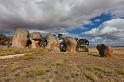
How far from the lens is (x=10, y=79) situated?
53.5 feet

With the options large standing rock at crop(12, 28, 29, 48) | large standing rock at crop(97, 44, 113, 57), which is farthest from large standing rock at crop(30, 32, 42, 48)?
large standing rock at crop(97, 44, 113, 57)

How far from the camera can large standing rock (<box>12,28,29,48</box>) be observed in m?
49.5

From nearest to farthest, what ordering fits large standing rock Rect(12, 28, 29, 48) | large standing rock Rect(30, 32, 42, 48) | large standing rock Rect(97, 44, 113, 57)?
1. large standing rock Rect(97, 44, 113, 57)
2. large standing rock Rect(12, 28, 29, 48)
3. large standing rock Rect(30, 32, 42, 48)

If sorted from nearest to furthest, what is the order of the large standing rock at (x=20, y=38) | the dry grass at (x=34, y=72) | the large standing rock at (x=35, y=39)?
the dry grass at (x=34, y=72) < the large standing rock at (x=20, y=38) < the large standing rock at (x=35, y=39)

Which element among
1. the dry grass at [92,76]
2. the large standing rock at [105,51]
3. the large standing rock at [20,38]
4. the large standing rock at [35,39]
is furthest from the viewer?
the large standing rock at [35,39]

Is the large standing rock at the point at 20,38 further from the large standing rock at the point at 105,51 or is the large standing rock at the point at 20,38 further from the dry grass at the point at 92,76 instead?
the dry grass at the point at 92,76

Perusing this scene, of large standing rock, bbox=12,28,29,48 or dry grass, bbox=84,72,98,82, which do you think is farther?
large standing rock, bbox=12,28,29,48

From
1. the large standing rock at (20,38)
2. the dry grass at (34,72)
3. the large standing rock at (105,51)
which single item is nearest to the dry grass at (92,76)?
the dry grass at (34,72)

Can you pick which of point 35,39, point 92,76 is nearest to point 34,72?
point 92,76

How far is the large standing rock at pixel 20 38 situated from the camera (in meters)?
49.5

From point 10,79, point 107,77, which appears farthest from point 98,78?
point 10,79

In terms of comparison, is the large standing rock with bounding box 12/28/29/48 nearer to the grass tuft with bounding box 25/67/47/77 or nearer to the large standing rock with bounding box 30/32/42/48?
the large standing rock with bounding box 30/32/42/48

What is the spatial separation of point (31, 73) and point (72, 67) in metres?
4.62

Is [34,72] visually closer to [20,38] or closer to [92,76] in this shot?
[92,76]
